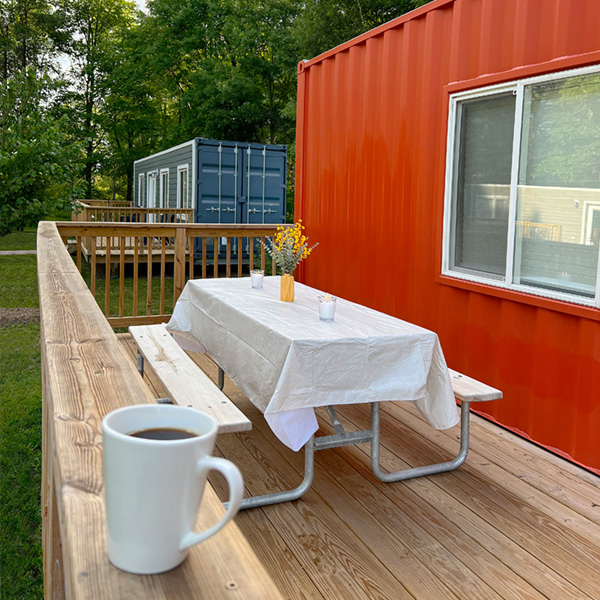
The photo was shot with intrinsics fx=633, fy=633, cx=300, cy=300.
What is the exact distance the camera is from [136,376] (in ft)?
3.78

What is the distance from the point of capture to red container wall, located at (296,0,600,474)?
3268 mm

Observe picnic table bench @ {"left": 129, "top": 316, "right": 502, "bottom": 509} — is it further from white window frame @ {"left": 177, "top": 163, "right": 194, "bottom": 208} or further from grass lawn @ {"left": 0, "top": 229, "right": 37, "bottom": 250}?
grass lawn @ {"left": 0, "top": 229, "right": 37, "bottom": 250}

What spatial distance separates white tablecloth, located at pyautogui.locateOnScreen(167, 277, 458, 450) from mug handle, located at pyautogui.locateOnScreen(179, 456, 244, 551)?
79.4 inches

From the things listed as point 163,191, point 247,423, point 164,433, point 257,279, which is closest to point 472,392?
point 247,423

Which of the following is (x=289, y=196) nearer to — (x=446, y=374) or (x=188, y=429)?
(x=446, y=374)

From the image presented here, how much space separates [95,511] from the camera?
0.71 m

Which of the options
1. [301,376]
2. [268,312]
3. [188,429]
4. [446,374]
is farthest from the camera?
[268,312]

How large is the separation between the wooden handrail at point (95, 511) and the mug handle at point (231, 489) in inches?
1.2

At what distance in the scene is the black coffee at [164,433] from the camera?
0.77 metres

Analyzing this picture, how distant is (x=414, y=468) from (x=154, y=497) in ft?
9.07

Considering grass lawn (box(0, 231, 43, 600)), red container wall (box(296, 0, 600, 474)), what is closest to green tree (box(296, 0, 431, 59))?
red container wall (box(296, 0, 600, 474))

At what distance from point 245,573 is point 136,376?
22.9 inches

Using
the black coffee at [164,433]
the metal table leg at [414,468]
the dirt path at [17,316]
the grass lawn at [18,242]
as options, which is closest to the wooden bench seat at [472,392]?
the metal table leg at [414,468]

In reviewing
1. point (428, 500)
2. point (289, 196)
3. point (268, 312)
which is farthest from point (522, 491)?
point (289, 196)
